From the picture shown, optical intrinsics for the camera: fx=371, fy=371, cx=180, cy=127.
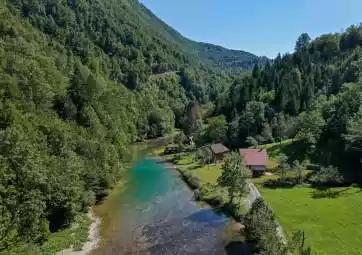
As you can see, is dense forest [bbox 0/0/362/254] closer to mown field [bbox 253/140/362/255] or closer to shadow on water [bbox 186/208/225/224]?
mown field [bbox 253/140/362/255]

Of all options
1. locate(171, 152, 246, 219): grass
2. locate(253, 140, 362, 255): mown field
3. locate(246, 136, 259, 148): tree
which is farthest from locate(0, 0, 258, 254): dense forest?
locate(246, 136, 259, 148): tree

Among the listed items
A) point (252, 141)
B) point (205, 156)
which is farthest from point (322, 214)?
point (252, 141)

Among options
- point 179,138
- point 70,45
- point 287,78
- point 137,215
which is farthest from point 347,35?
point 137,215

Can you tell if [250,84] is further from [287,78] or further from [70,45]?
[70,45]

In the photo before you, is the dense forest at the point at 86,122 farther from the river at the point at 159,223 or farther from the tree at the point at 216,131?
the river at the point at 159,223

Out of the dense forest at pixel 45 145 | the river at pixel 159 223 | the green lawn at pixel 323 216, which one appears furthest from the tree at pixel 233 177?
the dense forest at pixel 45 145

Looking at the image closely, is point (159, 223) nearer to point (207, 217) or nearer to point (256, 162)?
point (207, 217)
